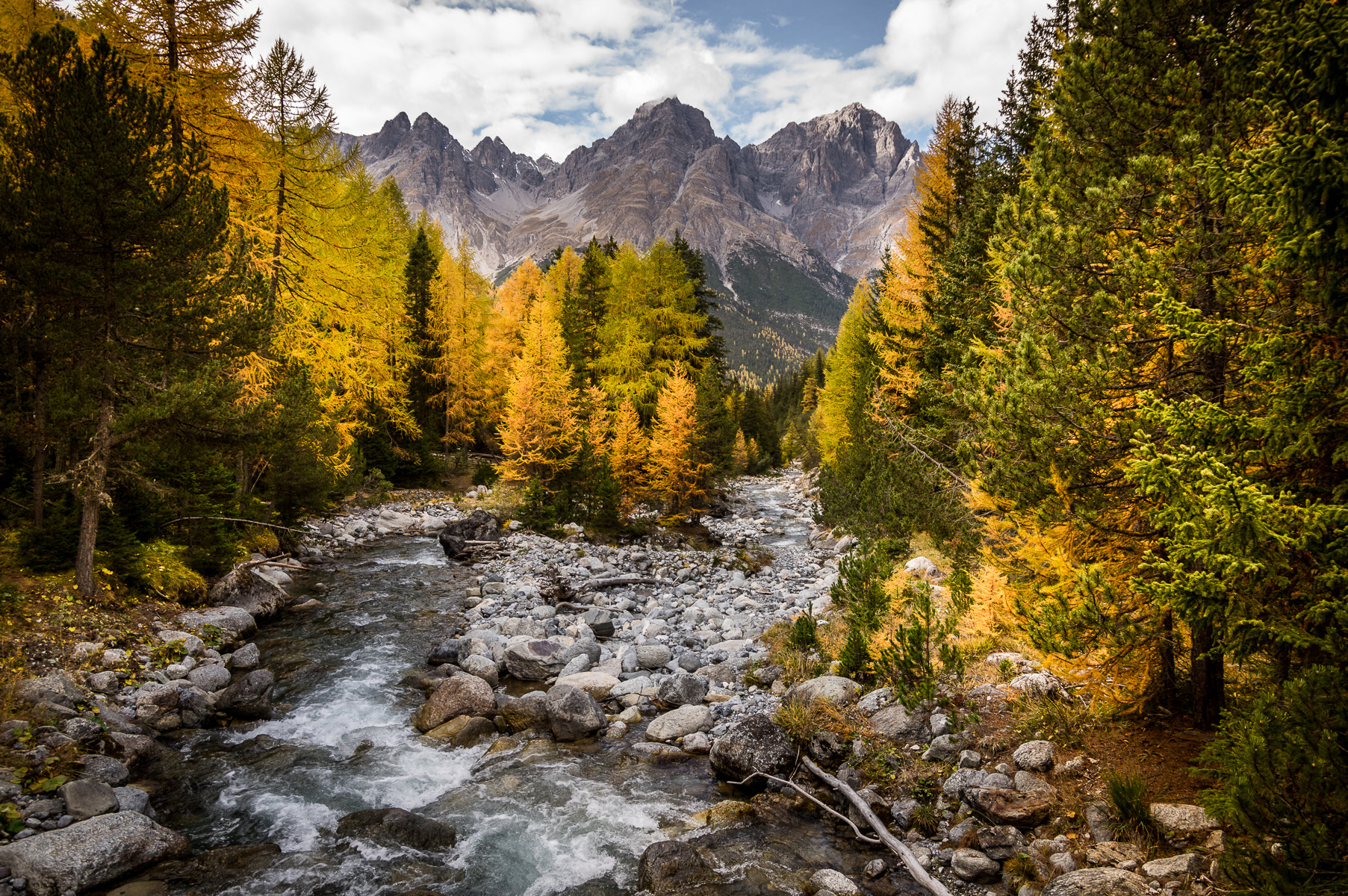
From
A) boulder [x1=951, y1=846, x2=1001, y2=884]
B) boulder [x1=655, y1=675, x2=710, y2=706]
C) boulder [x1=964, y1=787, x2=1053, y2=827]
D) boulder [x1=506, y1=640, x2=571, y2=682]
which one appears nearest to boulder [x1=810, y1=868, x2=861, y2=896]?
boulder [x1=951, y1=846, x2=1001, y2=884]

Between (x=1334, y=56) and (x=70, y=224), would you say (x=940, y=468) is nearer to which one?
(x=1334, y=56)

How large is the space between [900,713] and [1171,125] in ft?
22.8

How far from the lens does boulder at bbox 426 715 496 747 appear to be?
8.49m

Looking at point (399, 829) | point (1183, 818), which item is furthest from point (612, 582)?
point (1183, 818)

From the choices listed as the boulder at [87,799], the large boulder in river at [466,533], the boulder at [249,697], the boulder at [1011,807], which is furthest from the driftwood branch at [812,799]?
the large boulder in river at [466,533]

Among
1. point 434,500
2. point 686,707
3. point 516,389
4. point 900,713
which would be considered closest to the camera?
point 900,713

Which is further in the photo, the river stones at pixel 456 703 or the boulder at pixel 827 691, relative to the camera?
the river stones at pixel 456 703

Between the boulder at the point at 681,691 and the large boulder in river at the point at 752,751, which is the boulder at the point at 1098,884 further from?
the boulder at the point at 681,691

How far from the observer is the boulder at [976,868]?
16.8 ft

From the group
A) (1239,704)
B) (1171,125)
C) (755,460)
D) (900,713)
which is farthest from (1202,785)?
(755,460)

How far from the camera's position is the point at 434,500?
2609cm

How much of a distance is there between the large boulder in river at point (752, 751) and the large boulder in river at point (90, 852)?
5914 millimetres

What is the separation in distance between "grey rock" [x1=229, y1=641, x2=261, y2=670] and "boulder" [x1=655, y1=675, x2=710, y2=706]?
716 cm

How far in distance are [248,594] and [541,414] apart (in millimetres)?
11423
